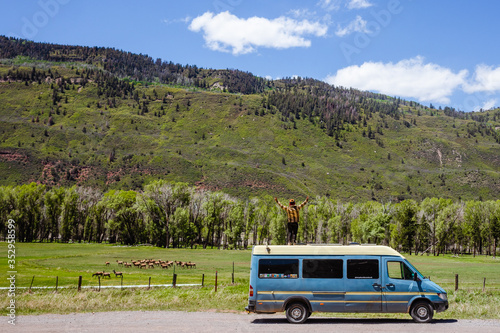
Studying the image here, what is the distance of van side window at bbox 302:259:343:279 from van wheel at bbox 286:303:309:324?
1288 millimetres

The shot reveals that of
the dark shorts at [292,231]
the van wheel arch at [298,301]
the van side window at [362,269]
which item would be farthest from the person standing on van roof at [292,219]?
the van side window at [362,269]

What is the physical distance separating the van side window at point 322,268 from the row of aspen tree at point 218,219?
68.2m

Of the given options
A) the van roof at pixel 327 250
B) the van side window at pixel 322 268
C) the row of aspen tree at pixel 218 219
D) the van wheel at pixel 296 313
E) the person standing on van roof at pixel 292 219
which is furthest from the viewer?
the row of aspen tree at pixel 218 219

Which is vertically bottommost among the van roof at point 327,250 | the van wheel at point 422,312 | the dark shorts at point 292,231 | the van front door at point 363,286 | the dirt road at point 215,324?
the dirt road at point 215,324

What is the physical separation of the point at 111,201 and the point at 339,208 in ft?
193

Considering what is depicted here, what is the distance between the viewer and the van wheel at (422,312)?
16.1 meters

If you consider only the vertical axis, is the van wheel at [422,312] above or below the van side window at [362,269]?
below

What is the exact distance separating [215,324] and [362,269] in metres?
6.47

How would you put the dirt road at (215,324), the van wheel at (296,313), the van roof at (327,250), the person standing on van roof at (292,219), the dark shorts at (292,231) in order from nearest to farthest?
the dirt road at (215,324), the van wheel at (296,313), the van roof at (327,250), the person standing on van roof at (292,219), the dark shorts at (292,231)

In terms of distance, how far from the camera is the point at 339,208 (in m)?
104

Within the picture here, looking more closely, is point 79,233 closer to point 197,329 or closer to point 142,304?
point 142,304

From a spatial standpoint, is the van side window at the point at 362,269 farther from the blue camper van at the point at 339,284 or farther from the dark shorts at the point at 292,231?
the dark shorts at the point at 292,231

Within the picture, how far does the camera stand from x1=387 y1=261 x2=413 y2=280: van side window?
16266mm

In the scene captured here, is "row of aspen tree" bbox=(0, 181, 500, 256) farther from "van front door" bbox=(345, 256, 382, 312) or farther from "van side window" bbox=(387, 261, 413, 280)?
"van front door" bbox=(345, 256, 382, 312)
